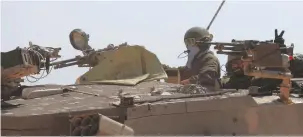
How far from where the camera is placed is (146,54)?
26.0 feet

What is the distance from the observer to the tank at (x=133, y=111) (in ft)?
16.4

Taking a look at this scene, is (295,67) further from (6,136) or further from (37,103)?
(6,136)

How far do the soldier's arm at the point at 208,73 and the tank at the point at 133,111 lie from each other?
2.91 ft

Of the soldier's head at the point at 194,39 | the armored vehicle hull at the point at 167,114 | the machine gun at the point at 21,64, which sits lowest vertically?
the armored vehicle hull at the point at 167,114

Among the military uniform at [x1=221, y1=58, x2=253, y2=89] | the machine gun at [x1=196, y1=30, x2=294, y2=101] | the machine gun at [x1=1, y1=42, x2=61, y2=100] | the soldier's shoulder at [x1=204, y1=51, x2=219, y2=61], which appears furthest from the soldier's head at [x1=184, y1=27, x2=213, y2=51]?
the machine gun at [x1=1, y1=42, x2=61, y2=100]

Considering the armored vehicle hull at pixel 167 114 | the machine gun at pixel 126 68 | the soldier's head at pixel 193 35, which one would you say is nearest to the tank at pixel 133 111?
the armored vehicle hull at pixel 167 114

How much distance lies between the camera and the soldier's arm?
7633mm

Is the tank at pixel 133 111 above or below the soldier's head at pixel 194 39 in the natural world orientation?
below

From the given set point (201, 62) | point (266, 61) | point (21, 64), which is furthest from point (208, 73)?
point (21, 64)

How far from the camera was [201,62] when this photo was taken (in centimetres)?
852

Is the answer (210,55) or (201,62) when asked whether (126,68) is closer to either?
(201,62)

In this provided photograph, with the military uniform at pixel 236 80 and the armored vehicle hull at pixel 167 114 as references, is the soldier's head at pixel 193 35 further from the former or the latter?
the armored vehicle hull at pixel 167 114

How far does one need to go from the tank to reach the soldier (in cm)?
97

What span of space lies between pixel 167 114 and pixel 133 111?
0.38 metres
